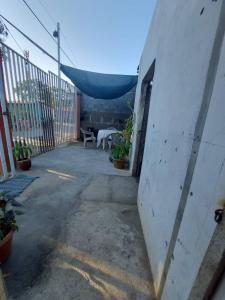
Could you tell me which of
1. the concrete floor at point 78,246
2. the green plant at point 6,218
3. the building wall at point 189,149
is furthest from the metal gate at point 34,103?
the building wall at point 189,149

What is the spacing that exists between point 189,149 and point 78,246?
4.42ft

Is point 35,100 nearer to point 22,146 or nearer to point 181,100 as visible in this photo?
point 22,146

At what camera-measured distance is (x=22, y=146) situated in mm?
3221

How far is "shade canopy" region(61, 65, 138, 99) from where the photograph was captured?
4445mm

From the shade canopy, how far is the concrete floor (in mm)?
3094

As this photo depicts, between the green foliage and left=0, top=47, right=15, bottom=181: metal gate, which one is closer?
left=0, top=47, right=15, bottom=181: metal gate

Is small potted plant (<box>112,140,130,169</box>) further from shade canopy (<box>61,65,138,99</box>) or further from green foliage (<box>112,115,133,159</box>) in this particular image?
shade canopy (<box>61,65,138,99</box>)

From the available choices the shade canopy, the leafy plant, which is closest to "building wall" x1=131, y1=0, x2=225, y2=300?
the leafy plant

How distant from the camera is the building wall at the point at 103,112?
608 cm

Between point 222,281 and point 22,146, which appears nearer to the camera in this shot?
point 222,281

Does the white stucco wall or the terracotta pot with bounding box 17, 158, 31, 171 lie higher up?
the white stucco wall

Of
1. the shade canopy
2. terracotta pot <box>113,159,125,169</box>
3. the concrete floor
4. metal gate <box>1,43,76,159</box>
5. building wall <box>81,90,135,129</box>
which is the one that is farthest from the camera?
building wall <box>81,90,135,129</box>

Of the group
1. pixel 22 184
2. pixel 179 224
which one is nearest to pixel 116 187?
pixel 22 184

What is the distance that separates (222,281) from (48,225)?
65.3 inches
